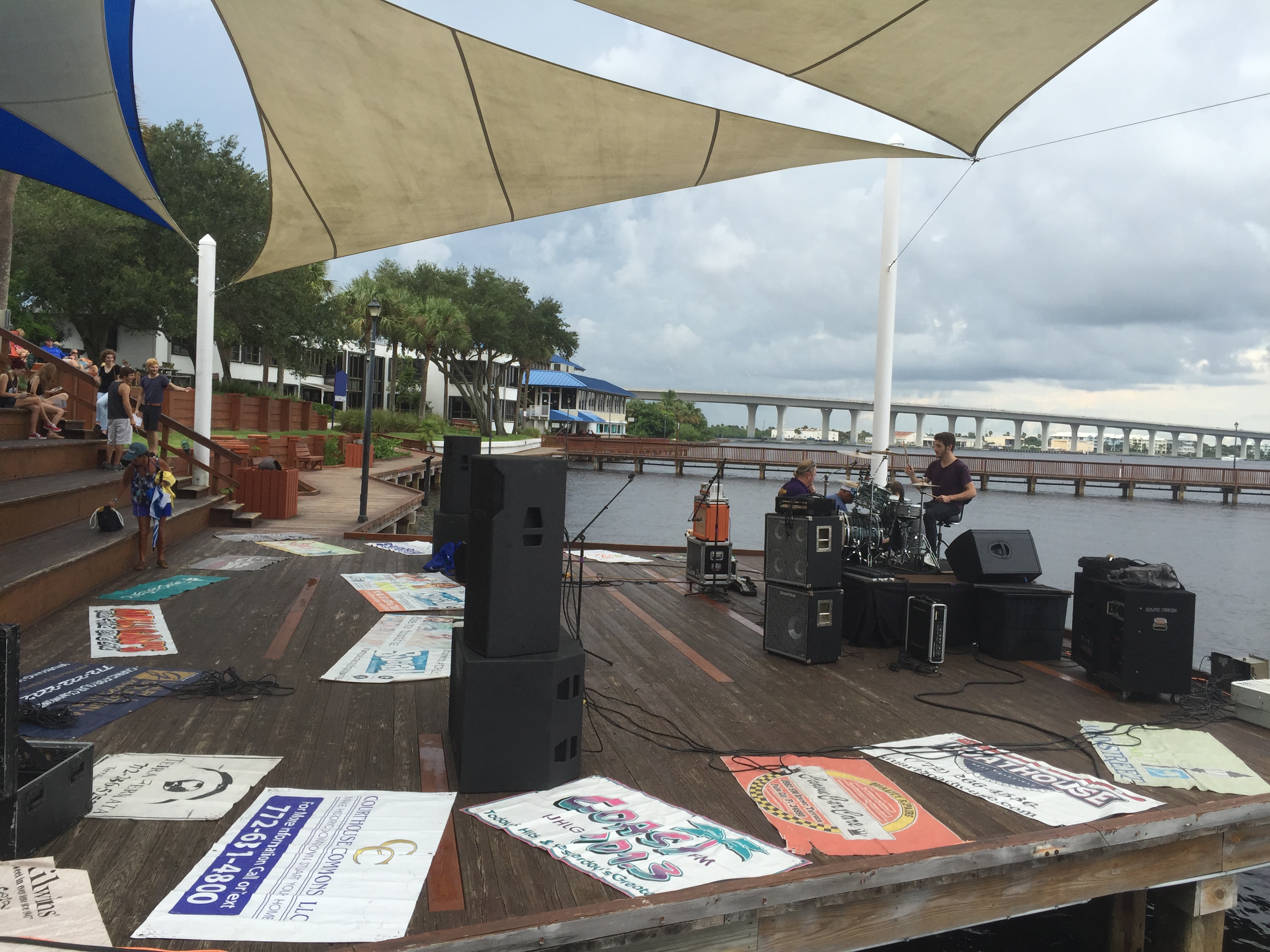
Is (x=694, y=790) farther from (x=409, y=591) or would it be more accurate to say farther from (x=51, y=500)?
(x=51, y=500)

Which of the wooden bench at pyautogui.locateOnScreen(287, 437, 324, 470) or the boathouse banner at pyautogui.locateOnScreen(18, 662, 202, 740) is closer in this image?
the boathouse banner at pyautogui.locateOnScreen(18, 662, 202, 740)

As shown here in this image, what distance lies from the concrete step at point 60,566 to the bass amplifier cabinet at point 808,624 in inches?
224

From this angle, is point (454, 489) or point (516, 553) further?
point (454, 489)

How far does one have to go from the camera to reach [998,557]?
694cm

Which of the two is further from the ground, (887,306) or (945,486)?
(887,306)

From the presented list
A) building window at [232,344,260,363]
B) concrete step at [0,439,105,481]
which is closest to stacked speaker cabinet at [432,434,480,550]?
concrete step at [0,439,105,481]

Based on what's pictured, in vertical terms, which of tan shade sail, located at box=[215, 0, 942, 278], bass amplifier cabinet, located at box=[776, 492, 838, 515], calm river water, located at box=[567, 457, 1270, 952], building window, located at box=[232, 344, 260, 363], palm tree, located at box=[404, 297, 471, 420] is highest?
palm tree, located at box=[404, 297, 471, 420]

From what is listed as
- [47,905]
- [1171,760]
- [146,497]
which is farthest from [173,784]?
[146,497]

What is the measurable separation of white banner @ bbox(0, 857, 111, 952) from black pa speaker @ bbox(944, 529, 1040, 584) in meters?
6.33

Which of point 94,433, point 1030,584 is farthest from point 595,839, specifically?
point 94,433

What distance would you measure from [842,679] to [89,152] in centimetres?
731

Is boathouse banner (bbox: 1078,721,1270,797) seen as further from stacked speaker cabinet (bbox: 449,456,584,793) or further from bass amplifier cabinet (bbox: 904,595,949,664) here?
stacked speaker cabinet (bbox: 449,456,584,793)

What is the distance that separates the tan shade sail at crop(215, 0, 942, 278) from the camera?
16.6ft

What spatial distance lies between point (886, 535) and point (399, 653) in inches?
188
